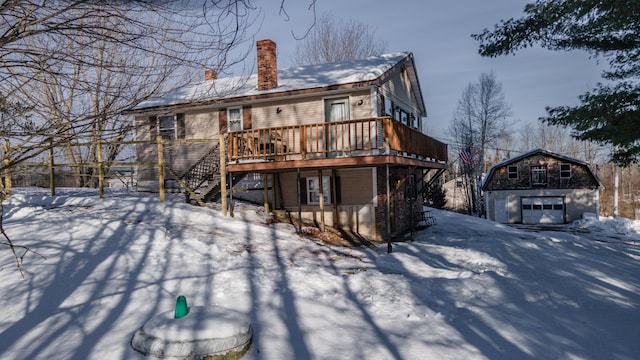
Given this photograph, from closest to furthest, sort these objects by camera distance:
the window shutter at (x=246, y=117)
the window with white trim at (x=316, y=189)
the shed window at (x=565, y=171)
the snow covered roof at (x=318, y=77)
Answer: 1. the snow covered roof at (x=318, y=77)
2. the window with white trim at (x=316, y=189)
3. the window shutter at (x=246, y=117)
4. the shed window at (x=565, y=171)

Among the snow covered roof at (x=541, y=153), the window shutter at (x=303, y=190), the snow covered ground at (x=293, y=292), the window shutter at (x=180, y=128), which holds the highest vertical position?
the window shutter at (x=180, y=128)

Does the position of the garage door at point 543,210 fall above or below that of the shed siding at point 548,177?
below

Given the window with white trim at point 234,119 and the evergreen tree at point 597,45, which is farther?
the window with white trim at point 234,119

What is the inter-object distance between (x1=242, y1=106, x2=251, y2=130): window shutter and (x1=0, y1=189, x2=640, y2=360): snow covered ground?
546 cm

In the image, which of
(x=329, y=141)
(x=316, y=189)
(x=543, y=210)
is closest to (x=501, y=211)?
(x=543, y=210)

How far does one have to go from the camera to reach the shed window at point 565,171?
99.9 ft

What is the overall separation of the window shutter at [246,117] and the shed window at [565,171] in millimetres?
24271

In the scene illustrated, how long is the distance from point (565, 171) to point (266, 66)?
79.7ft

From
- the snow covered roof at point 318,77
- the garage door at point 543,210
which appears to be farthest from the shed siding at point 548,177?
the snow covered roof at point 318,77

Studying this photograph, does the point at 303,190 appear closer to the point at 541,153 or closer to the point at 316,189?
the point at 316,189

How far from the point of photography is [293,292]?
773 cm

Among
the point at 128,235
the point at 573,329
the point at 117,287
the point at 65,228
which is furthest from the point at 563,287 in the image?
the point at 65,228

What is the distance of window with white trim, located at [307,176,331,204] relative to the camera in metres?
16.8

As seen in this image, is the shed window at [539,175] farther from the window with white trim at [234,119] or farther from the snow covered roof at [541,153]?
the window with white trim at [234,119]
